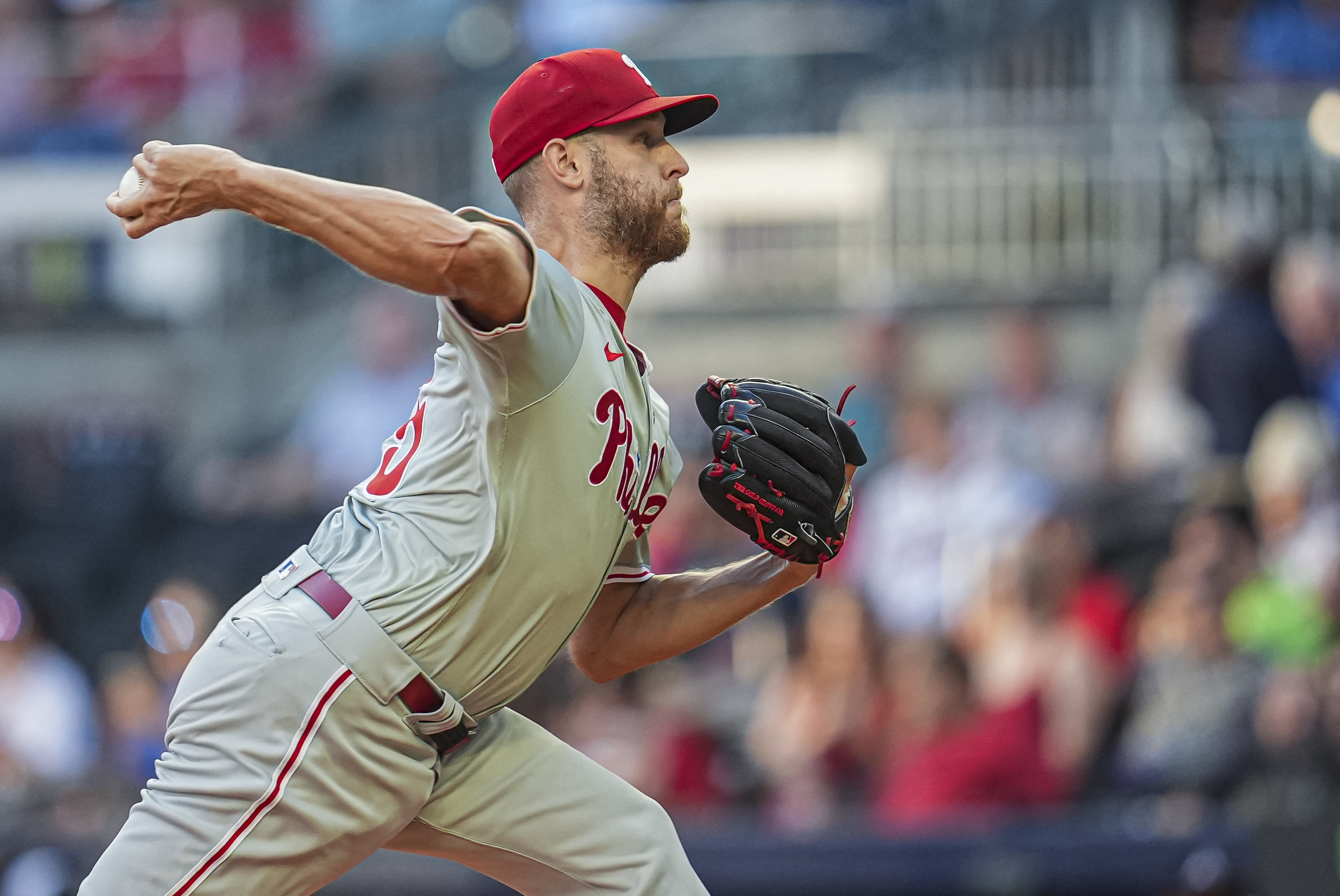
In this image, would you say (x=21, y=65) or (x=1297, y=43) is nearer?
(x=1297, y=43)

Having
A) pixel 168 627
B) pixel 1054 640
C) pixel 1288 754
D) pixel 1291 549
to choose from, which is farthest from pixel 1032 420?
pixel 168 627

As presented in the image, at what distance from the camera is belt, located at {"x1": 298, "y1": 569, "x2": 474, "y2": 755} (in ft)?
10.5

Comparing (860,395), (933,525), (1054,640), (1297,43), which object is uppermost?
(1297,43)

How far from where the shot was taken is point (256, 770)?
313 centimetres

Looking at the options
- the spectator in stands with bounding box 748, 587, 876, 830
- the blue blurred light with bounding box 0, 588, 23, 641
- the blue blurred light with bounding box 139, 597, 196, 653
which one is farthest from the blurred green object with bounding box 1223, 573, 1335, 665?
the blue blurred light with bounding box 0, 588, 23, 641

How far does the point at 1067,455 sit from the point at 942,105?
3.08 metres

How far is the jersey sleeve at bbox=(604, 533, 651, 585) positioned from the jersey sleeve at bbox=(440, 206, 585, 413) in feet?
2.49

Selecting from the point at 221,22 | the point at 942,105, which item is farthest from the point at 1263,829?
the point at 221,22

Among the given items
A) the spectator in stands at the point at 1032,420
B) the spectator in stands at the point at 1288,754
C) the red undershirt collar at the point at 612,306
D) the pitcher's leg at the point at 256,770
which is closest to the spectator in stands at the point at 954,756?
the spectator in stands at the point at 1288,754

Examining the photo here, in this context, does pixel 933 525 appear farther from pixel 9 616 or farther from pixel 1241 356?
pixel 9 616

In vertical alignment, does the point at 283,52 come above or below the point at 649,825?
above

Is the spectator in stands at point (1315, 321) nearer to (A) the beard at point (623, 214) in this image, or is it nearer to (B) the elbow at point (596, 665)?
(B) the elbow at point (596, 665)

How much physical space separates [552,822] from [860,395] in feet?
17.1

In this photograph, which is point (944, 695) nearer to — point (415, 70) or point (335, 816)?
point (335, 816)
